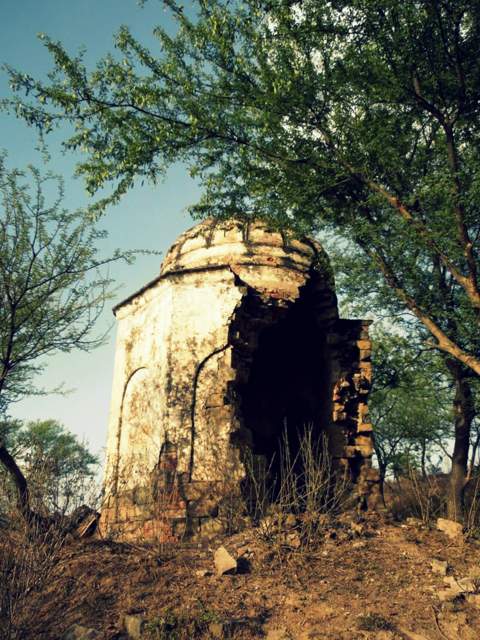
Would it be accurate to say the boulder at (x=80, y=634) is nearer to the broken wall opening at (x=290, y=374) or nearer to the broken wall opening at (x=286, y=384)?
the broken wall opening at (x=290, y=374)

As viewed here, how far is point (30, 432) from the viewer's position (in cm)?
2659

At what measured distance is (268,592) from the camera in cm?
588

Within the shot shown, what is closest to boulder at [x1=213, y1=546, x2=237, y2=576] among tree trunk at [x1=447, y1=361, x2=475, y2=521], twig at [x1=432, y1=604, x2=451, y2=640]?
twig at [x1=432, y1=604, x2=451, y2=640]

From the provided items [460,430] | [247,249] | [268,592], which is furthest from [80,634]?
[460,430]

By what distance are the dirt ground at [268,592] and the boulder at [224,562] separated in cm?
8

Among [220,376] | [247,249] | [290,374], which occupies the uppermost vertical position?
[247,249]

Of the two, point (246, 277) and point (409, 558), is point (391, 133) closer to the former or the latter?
point (246, 277)

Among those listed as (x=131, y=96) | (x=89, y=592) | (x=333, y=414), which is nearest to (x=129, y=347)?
(x=333, y=414)

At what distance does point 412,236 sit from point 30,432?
23052 millimetres

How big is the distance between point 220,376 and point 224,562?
367 centimetres

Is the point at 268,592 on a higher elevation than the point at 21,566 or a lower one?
lower

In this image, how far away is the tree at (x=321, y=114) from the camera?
729cm

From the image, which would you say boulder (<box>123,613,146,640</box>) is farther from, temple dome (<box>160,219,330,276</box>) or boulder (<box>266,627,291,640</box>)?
temple dome (<box>160,219,330,276</box>)

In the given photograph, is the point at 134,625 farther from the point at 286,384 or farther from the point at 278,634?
the point at 286,384
